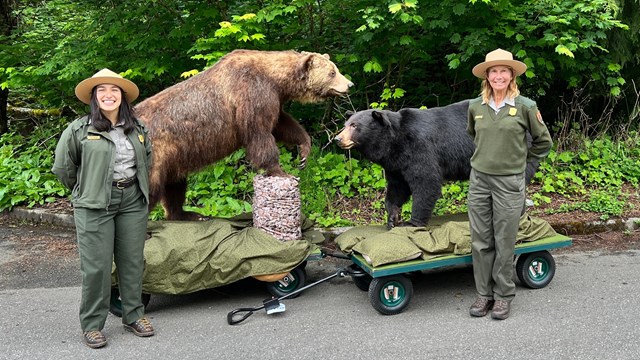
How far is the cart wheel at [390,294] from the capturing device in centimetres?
452

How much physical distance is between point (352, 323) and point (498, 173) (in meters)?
1.64

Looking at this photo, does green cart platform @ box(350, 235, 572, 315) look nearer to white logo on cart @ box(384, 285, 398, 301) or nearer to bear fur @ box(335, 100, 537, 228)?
white logo on cart @ box(384, 285, 398, 301)

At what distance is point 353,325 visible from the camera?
4355mm

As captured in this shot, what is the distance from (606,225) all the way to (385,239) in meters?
3.77

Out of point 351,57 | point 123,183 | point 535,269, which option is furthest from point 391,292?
point 351,57

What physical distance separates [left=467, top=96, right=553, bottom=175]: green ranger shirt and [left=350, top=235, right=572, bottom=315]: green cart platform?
0.82 meters

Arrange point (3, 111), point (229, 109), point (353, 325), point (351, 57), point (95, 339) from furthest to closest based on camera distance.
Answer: point (3, 111), point (351, 57), point (229, 109), point (353, 325), point (95, 339)

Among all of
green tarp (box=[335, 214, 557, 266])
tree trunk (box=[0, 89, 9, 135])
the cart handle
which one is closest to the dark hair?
the cart handle

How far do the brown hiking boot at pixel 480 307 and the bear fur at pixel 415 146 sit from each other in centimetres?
107

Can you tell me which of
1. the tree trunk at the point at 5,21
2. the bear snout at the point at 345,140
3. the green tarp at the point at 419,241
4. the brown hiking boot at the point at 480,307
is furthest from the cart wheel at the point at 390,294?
the tree trunk at the point at 5,21

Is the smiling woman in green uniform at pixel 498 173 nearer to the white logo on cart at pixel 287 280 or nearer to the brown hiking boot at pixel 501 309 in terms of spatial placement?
the brown hiking boot at pixel 501 309

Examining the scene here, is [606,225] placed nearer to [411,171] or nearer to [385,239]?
[411,171]

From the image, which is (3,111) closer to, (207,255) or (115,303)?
(115,303)

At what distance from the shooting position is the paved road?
153 inches
